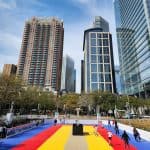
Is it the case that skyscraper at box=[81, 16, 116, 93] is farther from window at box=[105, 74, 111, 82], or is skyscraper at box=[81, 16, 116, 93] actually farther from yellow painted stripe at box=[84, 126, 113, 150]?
yellow painted stripe at box=[84, 126, 113, 150]

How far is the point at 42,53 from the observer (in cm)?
18325

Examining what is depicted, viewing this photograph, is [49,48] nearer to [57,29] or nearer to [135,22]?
[57,29]

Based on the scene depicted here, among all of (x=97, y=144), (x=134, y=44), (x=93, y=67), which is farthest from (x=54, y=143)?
(x=93, y=67)

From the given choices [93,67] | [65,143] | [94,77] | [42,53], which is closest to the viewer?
[65,143]

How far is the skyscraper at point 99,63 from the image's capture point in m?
165

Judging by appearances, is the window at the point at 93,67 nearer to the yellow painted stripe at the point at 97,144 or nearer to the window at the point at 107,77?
the window at the point at 107,77

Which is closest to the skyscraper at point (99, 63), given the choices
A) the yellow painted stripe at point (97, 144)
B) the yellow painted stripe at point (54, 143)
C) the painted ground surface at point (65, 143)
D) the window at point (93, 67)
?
the window at point (93, 67)

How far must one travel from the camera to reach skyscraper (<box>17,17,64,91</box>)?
176625 millimetres

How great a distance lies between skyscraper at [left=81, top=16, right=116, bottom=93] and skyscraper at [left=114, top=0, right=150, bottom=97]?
2842 cm

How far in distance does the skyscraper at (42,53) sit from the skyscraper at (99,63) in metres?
30.6

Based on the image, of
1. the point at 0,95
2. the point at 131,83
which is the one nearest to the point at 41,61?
the point at 131,83

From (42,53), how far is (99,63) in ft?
198

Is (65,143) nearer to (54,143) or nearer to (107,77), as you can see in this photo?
(54,143)

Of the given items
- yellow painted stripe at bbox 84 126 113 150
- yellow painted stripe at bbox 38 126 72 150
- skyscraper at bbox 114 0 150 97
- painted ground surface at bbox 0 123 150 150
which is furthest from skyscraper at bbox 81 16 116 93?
painted ground surface at bbox 0 123 150 150
